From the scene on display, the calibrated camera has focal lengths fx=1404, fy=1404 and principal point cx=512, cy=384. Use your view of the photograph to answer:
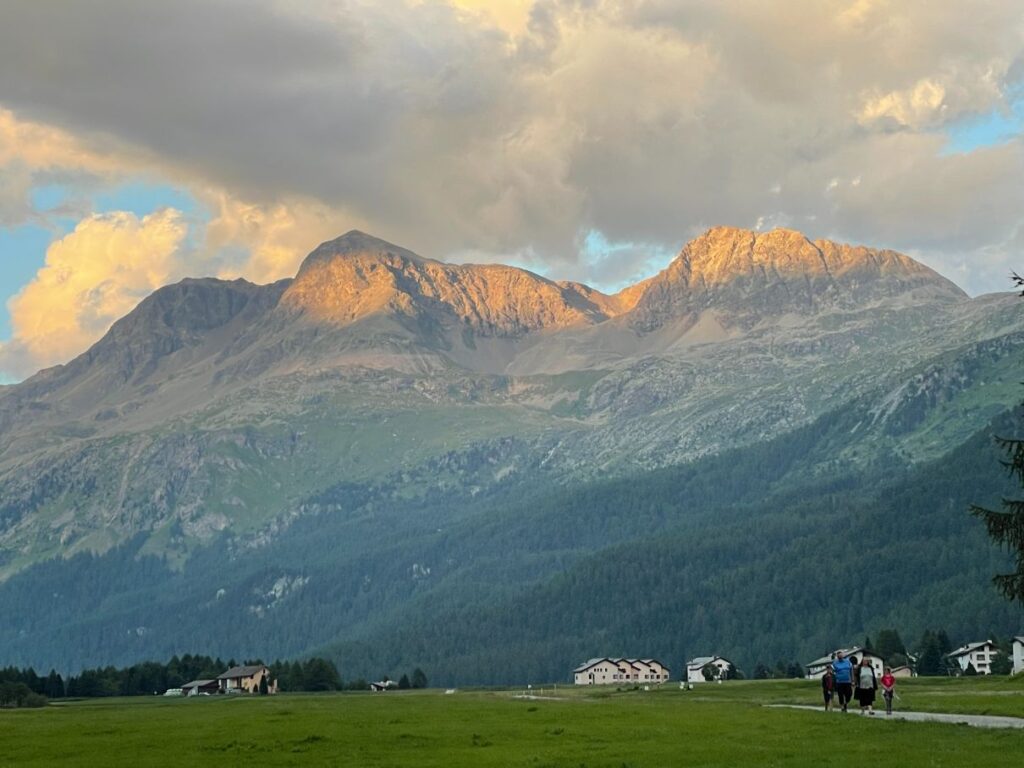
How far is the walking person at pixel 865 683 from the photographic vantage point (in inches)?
2923

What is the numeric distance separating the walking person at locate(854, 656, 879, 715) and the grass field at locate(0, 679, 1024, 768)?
149cm

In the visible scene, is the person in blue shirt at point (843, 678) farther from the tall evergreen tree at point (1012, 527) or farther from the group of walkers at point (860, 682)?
the tall evergreen tree at point (1012, 527)

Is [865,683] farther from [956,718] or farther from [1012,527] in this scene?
[1012,527]

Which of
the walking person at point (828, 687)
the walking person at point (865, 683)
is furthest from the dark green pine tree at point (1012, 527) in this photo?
the walking person at point (828, 687)

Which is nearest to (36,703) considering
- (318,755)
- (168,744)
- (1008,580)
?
(168,744)

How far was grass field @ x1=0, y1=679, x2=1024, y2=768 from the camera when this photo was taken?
55125 millimetres

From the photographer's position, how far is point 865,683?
74.4m

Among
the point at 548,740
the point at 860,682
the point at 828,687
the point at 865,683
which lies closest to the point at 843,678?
the point at 860,682

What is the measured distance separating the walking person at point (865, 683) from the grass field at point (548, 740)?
149 centimetres

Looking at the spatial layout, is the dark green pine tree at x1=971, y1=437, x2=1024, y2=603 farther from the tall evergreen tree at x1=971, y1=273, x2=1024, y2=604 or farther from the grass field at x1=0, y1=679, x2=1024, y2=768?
the grass field at x1=0, y1=679, x2=1024, y2=768

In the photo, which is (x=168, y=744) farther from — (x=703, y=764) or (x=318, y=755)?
(x=703, y=764)

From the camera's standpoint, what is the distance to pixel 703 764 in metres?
53.2

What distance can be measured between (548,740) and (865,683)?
1793 cm

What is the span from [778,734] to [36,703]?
149848 millimetres
